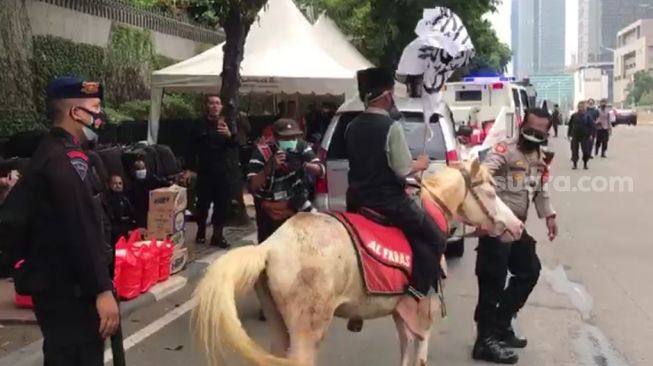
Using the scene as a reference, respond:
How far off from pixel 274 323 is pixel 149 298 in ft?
12.2

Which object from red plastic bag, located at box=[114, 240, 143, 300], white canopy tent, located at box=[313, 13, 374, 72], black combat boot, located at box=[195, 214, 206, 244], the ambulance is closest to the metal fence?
white canopy tent, located at box=[313, 13, 374, 72]

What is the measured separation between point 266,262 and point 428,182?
1.52m

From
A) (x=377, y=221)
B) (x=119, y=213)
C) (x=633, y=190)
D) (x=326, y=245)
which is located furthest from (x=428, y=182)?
(x=633, y=190)

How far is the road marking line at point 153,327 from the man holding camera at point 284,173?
1156 mm

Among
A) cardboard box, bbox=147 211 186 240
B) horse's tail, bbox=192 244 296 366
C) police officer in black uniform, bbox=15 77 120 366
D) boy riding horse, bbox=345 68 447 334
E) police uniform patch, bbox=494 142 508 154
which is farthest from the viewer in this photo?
cardboard box, bbox=147 211 186 240

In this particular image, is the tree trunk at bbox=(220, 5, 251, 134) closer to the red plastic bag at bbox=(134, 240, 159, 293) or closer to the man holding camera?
the red plastic bag at bbox=(134, 240, 159, 293)

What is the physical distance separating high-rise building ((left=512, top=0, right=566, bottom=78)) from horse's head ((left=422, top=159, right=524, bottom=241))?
15760 centimetres

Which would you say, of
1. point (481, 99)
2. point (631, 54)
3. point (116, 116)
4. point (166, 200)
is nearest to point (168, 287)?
point (166, 200)

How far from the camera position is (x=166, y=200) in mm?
9297

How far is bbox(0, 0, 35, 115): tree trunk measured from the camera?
1209 centimetres

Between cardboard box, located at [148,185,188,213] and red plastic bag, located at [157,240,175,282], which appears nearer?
red plastic bag, located at [157,240,175,282]

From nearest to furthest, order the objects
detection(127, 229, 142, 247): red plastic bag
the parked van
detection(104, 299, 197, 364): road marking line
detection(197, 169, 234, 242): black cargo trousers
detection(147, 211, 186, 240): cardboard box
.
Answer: detection(104, 299, 197, 364): road marking line → detection(127, 229, 142, 247): red plastic bag → detection(147, 211, 186, 240): cardboard box → the parked van → detection(197, 169, 234, 242): black cargo trousers

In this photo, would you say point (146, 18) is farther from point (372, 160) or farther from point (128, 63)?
point (372, 160)

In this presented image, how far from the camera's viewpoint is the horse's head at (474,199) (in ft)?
18.5
